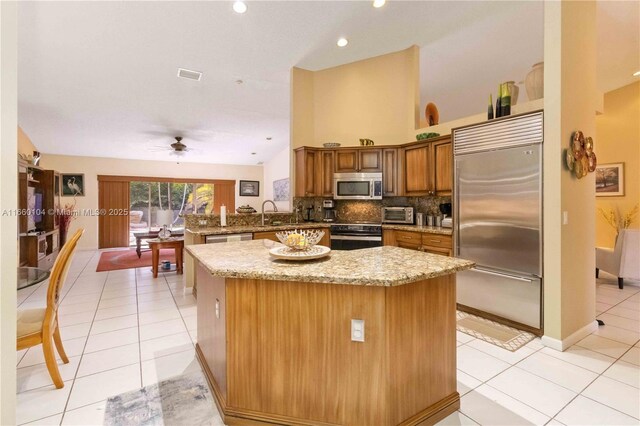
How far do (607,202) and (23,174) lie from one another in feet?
33.7

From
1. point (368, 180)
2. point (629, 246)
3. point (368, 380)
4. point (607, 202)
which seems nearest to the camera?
point (368, 380)

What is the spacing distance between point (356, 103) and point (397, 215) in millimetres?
2010

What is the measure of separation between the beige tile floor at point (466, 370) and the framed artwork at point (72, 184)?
5703 mm

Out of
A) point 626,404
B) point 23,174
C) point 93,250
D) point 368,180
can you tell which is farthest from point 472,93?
point 93,250

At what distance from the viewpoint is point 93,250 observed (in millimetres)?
8023

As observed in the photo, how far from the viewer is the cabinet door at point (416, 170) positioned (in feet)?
13.6

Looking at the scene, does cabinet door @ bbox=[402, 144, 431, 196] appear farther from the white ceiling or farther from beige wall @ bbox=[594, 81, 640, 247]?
beige wall @ bbox=[594, 81, 640, 247]

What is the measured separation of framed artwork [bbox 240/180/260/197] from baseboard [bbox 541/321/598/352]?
920cm

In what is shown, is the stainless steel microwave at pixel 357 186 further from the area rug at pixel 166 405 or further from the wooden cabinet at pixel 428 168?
the area rug at pixel 166 405

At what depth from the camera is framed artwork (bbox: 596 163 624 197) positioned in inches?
213

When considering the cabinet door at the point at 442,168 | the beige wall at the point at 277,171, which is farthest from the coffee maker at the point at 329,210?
the beige wall at the point at 277,171

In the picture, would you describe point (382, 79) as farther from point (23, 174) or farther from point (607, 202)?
point (23, 174)

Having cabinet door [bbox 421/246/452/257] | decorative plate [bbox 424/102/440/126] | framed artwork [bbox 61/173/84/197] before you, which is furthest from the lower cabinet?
framed artwork [bbox 61/173/84/197]

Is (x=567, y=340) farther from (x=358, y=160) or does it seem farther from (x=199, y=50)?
(x=199, y=50)
